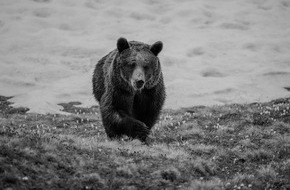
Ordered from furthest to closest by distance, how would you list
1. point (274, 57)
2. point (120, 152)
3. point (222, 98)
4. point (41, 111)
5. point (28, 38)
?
point (28, 38)
point (274, 57)
point (222, 98)
point (41, 111)
point (120, 152)

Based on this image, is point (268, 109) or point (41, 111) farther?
point (41, 111)

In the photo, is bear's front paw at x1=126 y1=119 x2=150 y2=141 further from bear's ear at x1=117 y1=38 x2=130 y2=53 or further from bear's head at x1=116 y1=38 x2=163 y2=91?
bear's ear at x1=117 y1=38 x2=130 y2=53

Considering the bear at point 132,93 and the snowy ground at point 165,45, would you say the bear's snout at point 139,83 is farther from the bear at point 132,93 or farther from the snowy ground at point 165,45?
the snowy ground at point 165,45

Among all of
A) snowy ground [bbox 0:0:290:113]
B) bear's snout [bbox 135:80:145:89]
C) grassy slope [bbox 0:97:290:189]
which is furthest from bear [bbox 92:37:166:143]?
snowy ground [bbox 0:0:290:113]

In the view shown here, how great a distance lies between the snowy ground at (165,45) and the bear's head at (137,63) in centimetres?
990

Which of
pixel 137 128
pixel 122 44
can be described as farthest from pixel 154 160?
pixel 122 44

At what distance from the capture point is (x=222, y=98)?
78.7 ft

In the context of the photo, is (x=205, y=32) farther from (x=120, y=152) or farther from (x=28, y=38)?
(x=120, y=152)

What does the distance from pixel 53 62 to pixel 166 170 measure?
24828mm

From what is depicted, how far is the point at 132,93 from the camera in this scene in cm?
1212

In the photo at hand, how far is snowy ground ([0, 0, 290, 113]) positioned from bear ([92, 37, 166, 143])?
30.8 feet

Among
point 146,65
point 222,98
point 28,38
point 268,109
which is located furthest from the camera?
point 28,38

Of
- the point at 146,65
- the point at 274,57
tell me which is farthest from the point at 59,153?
the point at 274,57

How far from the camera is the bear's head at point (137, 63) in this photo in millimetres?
11562
